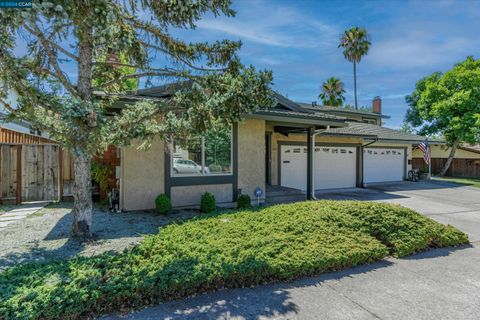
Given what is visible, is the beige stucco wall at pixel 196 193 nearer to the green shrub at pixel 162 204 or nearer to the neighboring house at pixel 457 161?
the green shrub at pixel 162 204

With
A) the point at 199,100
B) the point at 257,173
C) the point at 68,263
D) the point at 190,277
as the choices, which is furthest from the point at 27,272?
the point at 257,173

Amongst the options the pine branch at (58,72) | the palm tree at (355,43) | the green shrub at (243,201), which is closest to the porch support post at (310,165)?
the green shrub at (243,201)

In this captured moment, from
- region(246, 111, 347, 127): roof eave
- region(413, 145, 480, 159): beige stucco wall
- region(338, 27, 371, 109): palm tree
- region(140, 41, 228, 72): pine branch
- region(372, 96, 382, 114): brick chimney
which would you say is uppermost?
region(338, 27, 371, 109): palm tree

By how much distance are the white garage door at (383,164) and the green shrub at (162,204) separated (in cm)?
1249

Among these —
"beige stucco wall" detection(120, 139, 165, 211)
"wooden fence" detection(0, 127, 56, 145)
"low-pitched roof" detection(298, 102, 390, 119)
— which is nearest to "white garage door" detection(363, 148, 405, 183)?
"low-pitched roof" detection(298, 102, 390, 119)

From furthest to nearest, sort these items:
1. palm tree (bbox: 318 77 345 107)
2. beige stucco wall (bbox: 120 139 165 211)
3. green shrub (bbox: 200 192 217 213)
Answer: palm tree (bbox: 318 77 345 107)
green shrub (bbox: 200 192 217 213)
beige stucco wall (bbox: 120 139 165 211)

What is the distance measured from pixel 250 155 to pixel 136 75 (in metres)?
4.77

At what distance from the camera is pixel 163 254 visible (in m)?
4.18

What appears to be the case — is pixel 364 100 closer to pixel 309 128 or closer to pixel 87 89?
pixel 309 128

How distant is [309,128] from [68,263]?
926 cm

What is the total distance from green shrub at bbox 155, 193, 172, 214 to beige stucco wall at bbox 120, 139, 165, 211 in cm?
47

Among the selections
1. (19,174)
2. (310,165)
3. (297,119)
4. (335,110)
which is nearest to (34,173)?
(19,174)

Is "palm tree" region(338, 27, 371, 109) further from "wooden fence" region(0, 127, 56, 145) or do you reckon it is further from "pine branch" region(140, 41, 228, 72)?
"wooden fence" region(0, 127, 56, 145)

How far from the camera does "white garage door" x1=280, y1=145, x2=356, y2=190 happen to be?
1345 centimetres
